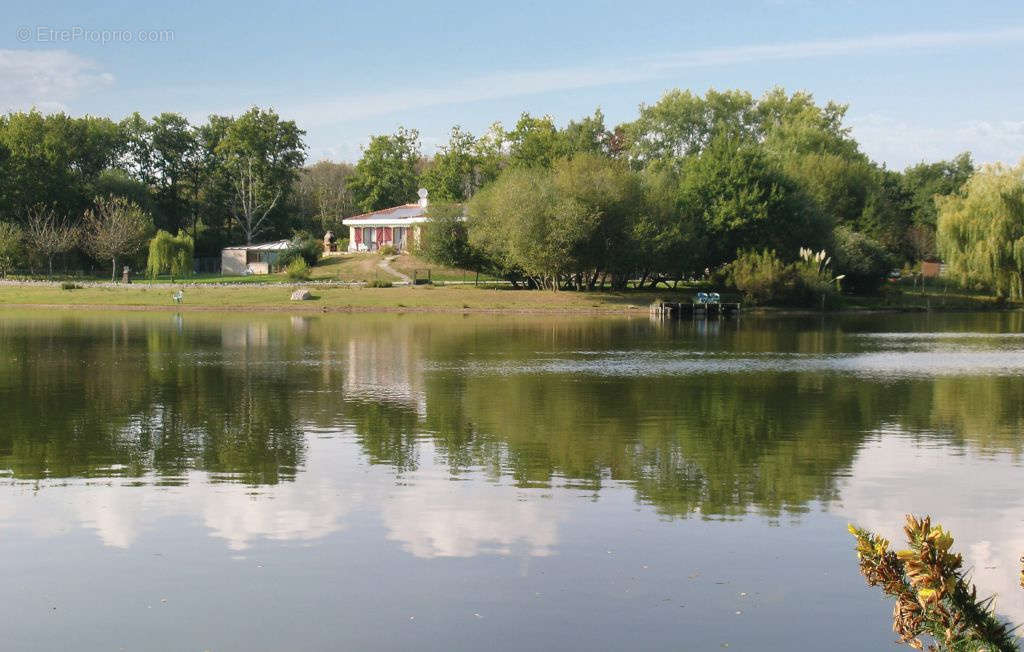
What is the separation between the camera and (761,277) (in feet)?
242

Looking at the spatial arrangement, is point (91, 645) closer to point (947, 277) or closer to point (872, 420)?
point (872, 420)

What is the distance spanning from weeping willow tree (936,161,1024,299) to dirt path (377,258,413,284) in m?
40.8

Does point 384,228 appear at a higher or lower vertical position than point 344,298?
higher

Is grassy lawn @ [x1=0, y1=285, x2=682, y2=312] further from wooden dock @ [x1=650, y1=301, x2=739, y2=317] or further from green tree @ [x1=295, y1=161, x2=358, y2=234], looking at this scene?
green tree @ [x1=295, y1=161, x2=358, y2=234]

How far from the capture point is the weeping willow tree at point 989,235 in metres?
75.4

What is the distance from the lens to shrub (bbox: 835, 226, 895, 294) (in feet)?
266

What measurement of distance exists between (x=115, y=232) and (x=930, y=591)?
8839 centimetres

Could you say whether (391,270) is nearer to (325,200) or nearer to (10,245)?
(10,245)

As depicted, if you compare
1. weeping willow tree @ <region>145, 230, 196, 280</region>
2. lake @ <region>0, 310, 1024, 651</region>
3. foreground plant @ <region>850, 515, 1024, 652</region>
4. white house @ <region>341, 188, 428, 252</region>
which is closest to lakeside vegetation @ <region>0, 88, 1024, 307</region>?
weeping willow tree @ <region>145, 230, 196, 280</region>

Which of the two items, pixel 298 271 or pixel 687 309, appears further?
pixel 298 271

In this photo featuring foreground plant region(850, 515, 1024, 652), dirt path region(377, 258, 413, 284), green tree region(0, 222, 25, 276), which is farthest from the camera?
dirt path region(377, 258, 413, 284)

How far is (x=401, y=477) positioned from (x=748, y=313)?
2308 inches

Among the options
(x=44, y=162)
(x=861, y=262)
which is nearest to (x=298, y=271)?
(x=44, y=162)

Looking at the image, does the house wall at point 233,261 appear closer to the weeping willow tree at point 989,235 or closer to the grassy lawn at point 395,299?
the grassy lawn at point 395,299
